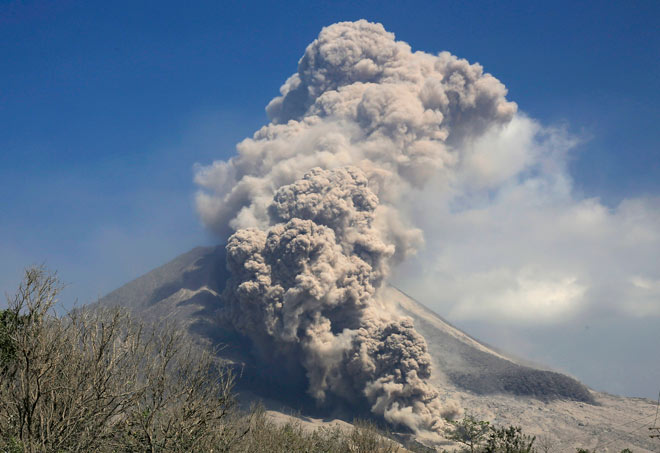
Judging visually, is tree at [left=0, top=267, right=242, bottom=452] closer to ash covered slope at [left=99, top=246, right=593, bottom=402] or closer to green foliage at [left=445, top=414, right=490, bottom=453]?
green foliage at [left=445, top=414, right=490, bottom=453]

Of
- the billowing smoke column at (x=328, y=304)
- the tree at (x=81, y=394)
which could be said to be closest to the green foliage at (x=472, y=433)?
the tree at (x=81, y=394)

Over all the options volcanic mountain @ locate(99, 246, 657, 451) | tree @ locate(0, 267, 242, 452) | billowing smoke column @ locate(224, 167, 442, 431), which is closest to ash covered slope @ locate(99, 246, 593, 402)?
volcanic mountain @ locate(99, 246, 657, 451)

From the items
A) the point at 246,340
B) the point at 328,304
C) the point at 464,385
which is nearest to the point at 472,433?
the point at 328,304

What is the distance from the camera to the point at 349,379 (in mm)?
61719

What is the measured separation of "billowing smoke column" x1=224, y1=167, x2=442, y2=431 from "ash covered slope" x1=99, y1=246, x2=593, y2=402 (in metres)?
8.15

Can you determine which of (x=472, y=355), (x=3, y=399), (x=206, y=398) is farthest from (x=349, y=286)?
(x=3, y=399)

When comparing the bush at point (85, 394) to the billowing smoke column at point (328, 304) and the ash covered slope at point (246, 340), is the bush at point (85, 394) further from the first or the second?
the ash covered slope at point (246, 340)

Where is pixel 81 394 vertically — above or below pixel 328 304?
below

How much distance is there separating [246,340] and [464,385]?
32.3 metres

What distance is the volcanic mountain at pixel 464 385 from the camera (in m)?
61.0

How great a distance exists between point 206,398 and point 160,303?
7586 cm

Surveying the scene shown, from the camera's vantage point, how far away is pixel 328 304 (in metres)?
61.0

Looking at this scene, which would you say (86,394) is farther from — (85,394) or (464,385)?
(464,385)

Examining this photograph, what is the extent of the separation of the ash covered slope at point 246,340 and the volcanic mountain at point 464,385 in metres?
0.14
